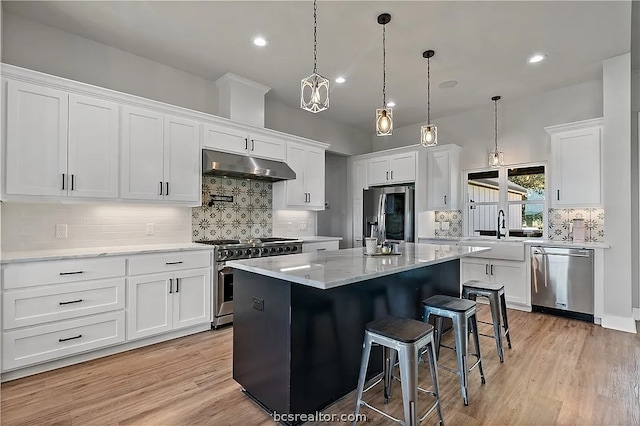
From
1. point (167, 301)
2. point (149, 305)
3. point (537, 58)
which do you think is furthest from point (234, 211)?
point (537, 58)

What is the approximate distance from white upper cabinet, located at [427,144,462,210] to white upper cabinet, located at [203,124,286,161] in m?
2.58

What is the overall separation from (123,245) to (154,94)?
5.77 ft

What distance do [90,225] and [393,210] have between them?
4255mm

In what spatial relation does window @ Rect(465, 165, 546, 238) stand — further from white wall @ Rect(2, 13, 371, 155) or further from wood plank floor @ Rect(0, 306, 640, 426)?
white wall @ Rect(2, 13, 371, 155)

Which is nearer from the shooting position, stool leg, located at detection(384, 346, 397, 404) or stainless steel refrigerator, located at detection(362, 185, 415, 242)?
stool leg, located at detection(384, 346, 397, 404)

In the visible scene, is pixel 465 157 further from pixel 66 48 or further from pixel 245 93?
pixel 66 48

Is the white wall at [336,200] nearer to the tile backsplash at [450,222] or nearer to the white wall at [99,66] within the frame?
the tile backsplash at [450,222]

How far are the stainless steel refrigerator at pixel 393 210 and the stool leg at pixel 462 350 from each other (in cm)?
292

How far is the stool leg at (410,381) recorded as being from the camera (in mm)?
1655

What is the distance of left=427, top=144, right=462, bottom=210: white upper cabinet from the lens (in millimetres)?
5254

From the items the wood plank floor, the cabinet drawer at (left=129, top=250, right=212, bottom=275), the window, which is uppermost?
the window

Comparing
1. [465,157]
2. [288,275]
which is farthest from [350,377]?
[465,157]

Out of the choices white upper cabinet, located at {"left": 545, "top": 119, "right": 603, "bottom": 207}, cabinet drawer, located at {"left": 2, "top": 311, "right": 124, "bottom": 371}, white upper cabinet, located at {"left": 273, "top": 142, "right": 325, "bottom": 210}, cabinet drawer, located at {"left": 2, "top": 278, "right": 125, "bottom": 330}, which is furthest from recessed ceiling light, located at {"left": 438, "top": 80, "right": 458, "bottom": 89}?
cabinet drawer, located at {"left": 2, "top": 311, "right": 124, "bottom": 371}

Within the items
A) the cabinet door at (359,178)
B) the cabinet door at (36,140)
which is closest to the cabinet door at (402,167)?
the cabinet door at (359,178)
